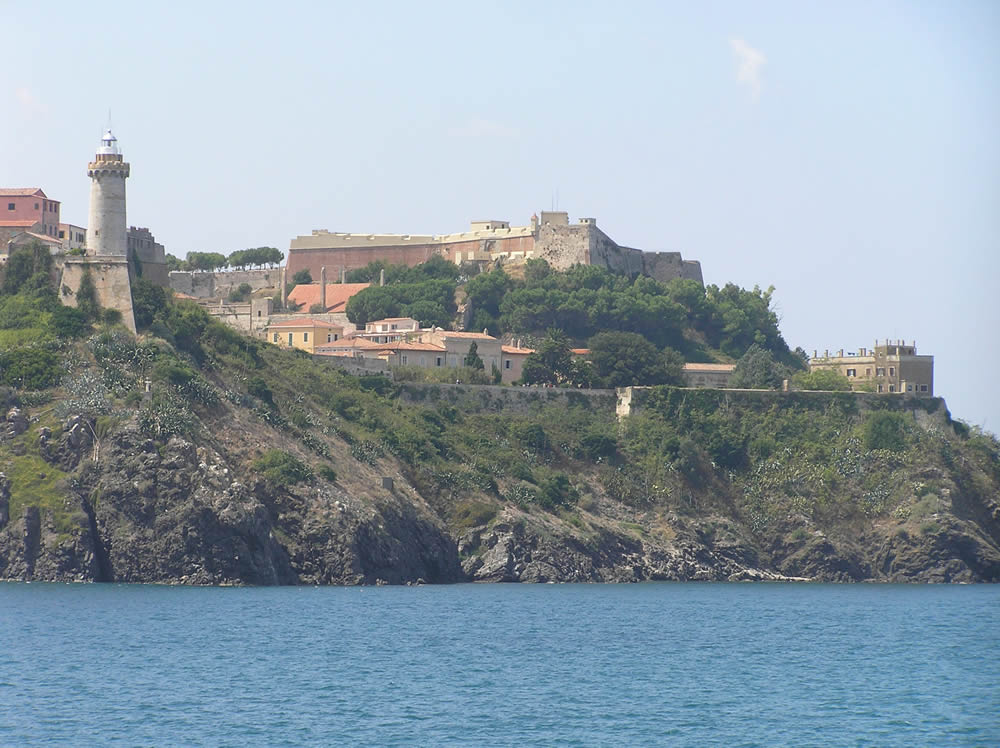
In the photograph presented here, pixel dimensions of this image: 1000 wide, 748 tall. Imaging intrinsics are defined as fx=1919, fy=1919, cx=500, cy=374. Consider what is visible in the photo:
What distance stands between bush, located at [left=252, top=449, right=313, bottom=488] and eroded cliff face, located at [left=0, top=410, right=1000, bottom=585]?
325 mm

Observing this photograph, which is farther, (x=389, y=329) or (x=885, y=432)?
(x=389, y=329)

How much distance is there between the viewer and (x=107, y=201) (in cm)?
8069

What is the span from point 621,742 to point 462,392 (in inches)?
1937

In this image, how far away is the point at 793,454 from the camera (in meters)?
86.2

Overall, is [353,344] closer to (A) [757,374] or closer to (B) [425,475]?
(B) [425,475]

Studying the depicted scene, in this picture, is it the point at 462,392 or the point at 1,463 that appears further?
the point at 462,392

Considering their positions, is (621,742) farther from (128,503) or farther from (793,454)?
(793,454)

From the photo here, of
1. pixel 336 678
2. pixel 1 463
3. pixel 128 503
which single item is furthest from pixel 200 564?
pixel 336 678

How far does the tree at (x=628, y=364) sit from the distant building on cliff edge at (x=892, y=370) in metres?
11.6

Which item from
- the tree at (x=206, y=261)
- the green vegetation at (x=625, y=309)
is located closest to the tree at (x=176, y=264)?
the tree at (x=206, y=261)

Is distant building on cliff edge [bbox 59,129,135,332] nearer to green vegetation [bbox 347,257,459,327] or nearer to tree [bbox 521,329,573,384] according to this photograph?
tree [bbox 521,329,573,384]

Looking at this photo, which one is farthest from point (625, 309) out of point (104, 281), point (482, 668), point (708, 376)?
point (482, 668)

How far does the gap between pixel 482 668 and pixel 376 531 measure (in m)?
21.2

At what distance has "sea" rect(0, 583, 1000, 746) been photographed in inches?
1531
